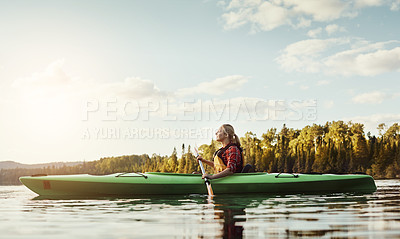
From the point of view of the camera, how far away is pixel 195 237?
12.2 ft

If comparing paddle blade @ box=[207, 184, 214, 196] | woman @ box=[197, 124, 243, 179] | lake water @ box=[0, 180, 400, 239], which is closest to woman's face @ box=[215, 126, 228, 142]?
woman @ box=[197, 124, 243, 179]

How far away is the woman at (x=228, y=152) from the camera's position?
932cm

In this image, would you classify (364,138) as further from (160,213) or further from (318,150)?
(160,213)

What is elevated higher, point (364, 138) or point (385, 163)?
point (364, 138)

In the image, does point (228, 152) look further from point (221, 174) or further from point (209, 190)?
point (209, 190)

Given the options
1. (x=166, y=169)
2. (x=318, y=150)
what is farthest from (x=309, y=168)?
(x=166, y=169)

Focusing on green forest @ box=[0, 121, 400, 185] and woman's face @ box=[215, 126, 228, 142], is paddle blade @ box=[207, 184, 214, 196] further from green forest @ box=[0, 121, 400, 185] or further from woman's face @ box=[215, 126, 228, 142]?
green forest @ box=[0, 121, 400, 185]

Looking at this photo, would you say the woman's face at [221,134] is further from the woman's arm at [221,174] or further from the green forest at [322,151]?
the green forest at [322,151]

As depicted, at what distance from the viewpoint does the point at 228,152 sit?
9391 mm

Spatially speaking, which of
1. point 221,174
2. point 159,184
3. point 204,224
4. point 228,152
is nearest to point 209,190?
point 221,174

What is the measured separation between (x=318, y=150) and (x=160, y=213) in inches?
2706

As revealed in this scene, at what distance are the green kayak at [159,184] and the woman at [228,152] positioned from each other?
200 millimetres

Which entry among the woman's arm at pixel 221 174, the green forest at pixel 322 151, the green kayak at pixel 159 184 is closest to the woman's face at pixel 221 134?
the woman's arm at pixel 221 174

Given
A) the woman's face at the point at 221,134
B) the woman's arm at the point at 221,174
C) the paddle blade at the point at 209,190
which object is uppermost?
the woman's face at the point at 221,134
